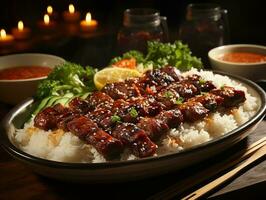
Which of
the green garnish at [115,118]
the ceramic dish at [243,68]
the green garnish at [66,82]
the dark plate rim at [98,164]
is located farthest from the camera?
the ceramic dish at [243,68]

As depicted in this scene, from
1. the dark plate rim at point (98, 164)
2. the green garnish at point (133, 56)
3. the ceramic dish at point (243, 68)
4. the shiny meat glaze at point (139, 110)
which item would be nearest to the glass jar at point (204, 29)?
the ceramic dish at point (243, 68)

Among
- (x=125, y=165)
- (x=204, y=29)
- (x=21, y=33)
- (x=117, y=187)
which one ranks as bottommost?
(x=117, y=187)

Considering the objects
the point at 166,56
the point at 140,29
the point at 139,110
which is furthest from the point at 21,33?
the point at 139,110

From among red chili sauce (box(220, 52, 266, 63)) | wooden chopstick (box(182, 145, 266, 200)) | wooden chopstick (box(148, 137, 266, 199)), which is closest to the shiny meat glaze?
wooden chopstick (box(148, 137, 266, 199))

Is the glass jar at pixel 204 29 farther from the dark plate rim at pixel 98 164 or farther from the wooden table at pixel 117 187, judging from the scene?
the wooden table at pixel 117 187

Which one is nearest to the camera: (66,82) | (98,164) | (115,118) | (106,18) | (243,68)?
(98,164)

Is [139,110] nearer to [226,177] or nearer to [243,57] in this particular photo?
[226,177]
